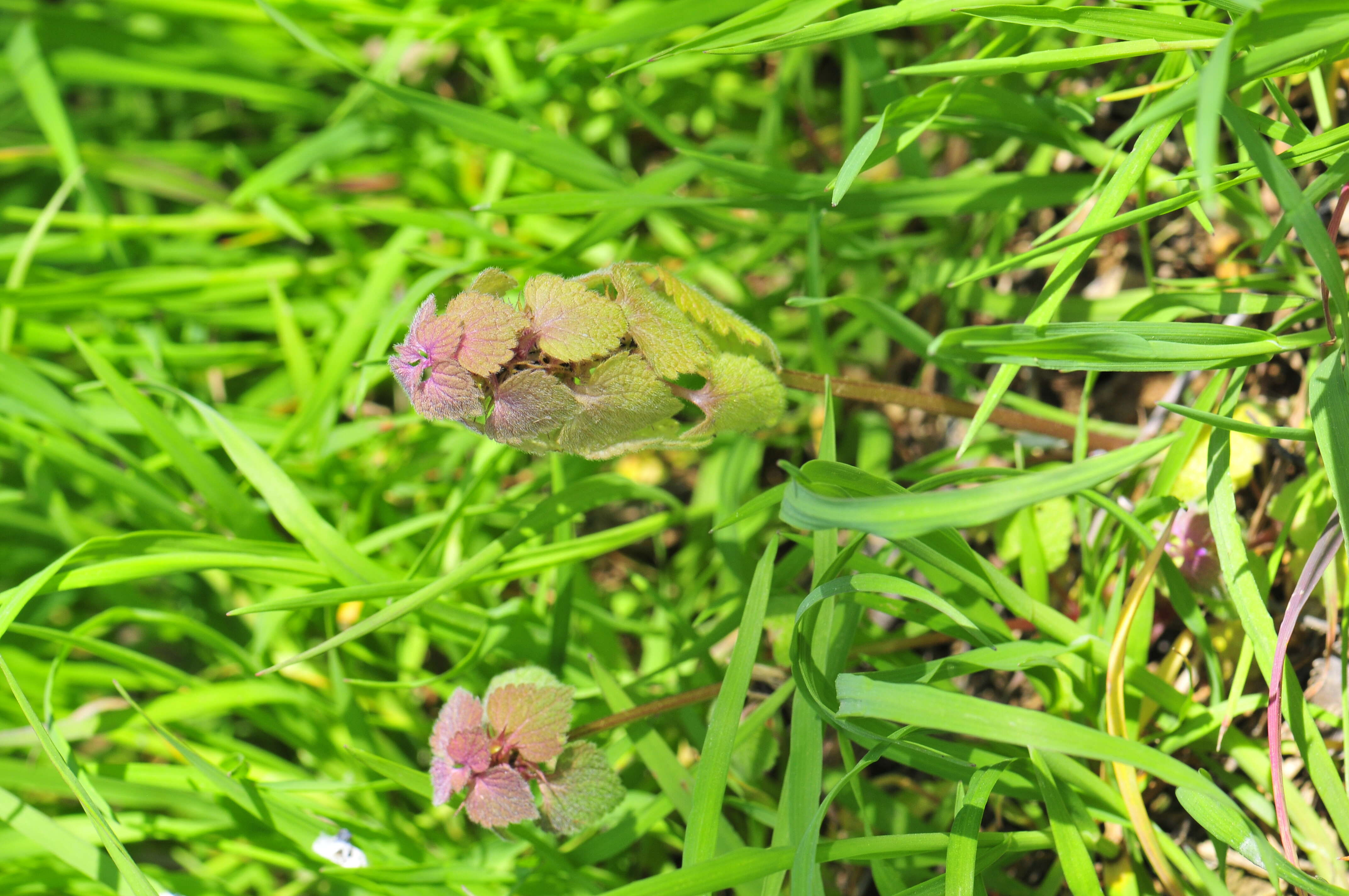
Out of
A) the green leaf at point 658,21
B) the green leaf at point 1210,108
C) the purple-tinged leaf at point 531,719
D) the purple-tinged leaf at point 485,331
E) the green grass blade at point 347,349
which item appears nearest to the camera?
the green leaf at point 1210,108

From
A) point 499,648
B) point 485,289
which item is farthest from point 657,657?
point 485,289

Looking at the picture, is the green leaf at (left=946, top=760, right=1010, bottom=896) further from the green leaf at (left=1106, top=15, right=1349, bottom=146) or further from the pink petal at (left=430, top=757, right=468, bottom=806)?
the green leaf at (left=1106, top=15, right=1349, bottom=146)

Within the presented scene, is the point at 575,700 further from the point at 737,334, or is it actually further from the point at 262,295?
the point at 262,295

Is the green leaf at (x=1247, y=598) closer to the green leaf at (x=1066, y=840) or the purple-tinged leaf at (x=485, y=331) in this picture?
the green leaf at (x=1066, y=840)

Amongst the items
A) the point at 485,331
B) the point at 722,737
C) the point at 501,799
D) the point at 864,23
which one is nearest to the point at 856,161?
the point at 864,23

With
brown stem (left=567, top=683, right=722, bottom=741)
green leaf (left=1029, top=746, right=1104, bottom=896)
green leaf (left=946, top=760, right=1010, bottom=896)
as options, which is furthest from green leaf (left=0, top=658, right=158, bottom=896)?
green leaf (left=1029, top=746, right=1104, bottom=896)

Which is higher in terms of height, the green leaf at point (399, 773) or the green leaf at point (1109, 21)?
the green leaf at point (1109, 21)

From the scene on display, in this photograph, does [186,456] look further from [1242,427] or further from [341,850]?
[1242,427]

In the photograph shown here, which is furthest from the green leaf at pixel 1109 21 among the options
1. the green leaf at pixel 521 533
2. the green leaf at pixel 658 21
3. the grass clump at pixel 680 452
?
the green leaf at pixel 521 533
